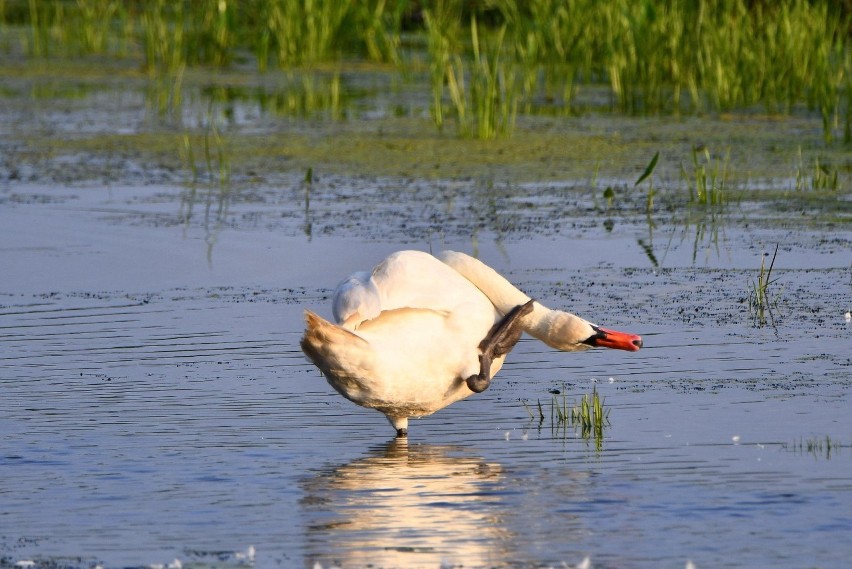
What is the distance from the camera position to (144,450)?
501 centimetres

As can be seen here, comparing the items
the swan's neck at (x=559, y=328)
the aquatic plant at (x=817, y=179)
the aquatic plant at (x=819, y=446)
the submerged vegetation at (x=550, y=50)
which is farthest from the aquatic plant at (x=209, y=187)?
the aquatic plant at (x=819, y=446)

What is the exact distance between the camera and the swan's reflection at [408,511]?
13.2ft

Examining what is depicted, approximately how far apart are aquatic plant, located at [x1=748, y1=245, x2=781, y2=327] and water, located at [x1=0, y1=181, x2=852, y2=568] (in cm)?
7

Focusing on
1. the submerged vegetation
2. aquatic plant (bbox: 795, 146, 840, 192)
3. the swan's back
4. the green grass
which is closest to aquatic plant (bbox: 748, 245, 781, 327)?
the green grass

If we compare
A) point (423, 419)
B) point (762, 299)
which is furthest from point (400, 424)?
point (762, 299)

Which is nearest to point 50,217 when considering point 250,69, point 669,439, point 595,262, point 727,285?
point 595,262

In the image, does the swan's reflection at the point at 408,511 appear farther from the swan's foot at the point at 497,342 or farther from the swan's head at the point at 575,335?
the swan's head at the point at 575,335

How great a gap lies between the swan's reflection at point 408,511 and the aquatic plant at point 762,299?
199cm

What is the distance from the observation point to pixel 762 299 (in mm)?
6930

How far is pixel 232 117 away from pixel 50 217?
385 cm

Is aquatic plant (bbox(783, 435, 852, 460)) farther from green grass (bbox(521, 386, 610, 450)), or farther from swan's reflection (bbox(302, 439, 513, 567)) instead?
swan's reflection (bbox(302, 439, 513, 567))

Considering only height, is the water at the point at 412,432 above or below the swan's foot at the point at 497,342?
below

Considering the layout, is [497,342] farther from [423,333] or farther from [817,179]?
[817,179]

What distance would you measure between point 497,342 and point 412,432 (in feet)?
1.31
